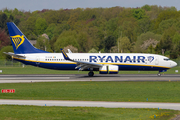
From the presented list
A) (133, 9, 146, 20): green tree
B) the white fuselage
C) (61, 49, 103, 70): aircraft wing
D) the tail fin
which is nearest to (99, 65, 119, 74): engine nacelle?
(61, 49, 103, 70): aircraft wing

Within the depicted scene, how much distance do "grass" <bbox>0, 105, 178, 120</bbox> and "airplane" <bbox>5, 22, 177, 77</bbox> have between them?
25524 millimetres

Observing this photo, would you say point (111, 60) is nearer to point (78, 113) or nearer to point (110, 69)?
point (110, 69)

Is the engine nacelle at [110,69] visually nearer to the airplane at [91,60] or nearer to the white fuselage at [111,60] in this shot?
the airplane at [91,60]

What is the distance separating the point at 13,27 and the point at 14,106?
3112 centimetres

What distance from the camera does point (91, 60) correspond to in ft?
156

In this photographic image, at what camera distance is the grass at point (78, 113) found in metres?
17.0

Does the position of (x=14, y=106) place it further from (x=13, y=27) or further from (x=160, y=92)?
(x=13, y=27)

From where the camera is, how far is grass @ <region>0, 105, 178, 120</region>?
17.0 metres

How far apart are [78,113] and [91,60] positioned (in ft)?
97.1

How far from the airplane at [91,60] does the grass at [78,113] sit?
83.7 ft

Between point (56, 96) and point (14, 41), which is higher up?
point (14, 41)

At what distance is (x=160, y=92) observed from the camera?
92.8 feet

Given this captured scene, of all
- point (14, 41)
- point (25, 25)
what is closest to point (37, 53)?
point (14, 41)

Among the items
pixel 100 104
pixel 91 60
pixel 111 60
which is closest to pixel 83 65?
pixel 91 60
